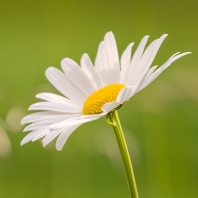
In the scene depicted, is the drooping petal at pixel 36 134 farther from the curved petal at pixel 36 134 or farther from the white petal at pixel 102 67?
the white petal at pixel 102 67

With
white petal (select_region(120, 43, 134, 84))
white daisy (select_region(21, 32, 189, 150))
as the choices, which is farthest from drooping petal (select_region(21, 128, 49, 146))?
white petal (select_region(120, 43, 134, 84))

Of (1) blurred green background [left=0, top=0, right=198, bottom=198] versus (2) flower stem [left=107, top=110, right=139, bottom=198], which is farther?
(1) blurred green background [left=0, top=0, right=198, bottom=198]

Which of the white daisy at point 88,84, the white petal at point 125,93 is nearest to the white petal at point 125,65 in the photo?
the white daisy at point 88,84

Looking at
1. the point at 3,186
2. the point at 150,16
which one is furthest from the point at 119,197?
the point at 150,16

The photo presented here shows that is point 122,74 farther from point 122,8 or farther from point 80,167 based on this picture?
point 122,8

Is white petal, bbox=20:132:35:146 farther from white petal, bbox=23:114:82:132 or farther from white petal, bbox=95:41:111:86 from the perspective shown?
white petal, bbox=95:41:111:86

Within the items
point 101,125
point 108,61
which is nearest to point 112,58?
point 108,61

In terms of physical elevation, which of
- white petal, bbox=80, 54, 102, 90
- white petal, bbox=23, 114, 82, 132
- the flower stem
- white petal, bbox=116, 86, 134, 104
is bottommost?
the flower stem

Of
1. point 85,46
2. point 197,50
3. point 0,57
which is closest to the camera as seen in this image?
point 197,50

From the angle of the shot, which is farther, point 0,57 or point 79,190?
point 0,57
